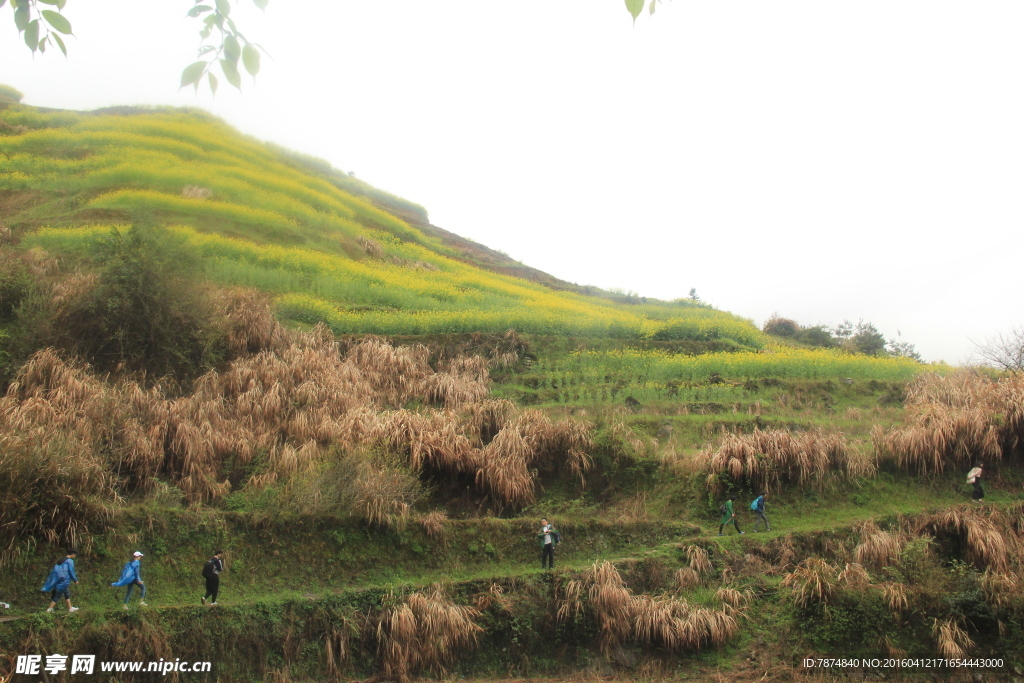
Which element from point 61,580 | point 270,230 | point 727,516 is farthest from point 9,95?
point 727,516

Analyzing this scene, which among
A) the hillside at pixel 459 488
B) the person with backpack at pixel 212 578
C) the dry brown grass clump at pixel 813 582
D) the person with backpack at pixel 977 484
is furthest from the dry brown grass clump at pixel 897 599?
the person with backpack at pixel 212 578

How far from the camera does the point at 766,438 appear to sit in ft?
44.0

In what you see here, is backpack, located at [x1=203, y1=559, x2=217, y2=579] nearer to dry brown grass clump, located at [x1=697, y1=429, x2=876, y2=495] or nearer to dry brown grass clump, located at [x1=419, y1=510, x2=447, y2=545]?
dry brown grass clump, located at [x1=419, y1=510, x2=447, y2=545]

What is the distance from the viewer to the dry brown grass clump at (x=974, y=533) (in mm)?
10656

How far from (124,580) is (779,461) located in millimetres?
11910

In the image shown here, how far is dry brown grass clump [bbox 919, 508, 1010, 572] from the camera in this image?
10.7 m

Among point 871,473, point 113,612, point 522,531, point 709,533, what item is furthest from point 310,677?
point 871,473

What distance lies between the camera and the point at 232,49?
9.83ft

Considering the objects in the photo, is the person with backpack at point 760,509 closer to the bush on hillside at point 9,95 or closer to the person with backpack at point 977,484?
the person with backpack at point 977,484

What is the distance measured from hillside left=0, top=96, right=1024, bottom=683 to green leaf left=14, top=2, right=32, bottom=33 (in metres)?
8.23

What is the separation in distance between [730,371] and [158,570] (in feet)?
52.7

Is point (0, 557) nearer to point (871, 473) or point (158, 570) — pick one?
point (158, 570)

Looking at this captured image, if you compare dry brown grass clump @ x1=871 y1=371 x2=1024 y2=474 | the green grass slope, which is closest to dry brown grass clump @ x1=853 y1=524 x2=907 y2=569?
dry brown grass clump @ x1=871 y1=371 x2=1024 y2=474

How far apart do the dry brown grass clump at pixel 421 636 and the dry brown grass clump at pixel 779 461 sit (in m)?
6.26
